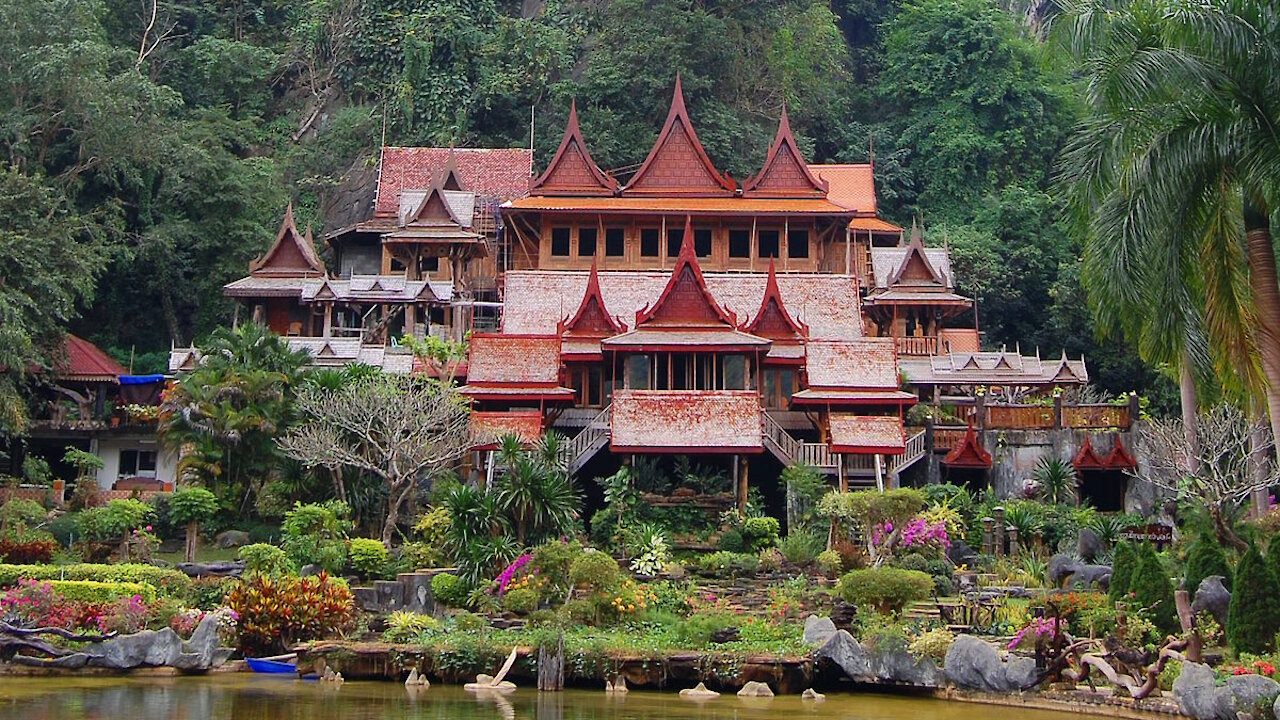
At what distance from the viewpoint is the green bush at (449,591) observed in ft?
91.1

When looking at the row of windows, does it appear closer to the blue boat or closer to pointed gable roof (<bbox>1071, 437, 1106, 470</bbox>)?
pointed gable roof (<bbox>1071, 437, 1106, 470</bbox>)

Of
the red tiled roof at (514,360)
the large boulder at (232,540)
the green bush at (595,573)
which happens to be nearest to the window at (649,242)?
the red tiled roof at (514,360)

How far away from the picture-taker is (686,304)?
35.7 metres

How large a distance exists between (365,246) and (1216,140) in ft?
117

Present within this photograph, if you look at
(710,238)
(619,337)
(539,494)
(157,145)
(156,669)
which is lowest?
(156,669)

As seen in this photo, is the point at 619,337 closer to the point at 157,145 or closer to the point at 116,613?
the point at 116,613

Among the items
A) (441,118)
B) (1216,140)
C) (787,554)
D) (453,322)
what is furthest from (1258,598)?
(441,118)

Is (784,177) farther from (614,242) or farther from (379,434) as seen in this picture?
(379,434)

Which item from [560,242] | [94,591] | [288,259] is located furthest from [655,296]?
[94,591]

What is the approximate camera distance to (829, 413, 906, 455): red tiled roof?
111ft

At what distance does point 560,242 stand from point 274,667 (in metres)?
23.5

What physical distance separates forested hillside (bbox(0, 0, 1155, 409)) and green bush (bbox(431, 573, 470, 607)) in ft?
74.5

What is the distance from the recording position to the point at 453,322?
4516 cm

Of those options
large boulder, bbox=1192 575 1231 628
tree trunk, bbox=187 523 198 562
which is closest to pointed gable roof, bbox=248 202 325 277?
tree trunk, bbox=187 523 198 562
